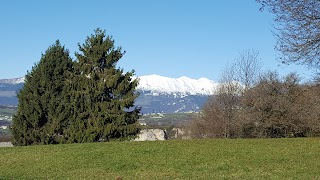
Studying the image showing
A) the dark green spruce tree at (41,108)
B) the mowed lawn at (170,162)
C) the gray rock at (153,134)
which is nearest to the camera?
the mowed lawn at (170,162)

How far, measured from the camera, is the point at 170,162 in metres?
17.3

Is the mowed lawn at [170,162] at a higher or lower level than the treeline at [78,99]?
lower

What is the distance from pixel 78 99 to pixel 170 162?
2285 cm

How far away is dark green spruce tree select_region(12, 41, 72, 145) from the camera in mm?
37531

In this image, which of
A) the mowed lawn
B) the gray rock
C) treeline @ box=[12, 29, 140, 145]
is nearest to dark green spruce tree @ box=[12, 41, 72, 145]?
treeline @ box=[12, 29, 140, 145]

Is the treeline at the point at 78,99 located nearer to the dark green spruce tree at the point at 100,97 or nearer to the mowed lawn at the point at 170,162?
the dark green spruce tree at the point at 100,97

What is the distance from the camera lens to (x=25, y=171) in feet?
56.3

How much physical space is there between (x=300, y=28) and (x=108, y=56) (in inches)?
976

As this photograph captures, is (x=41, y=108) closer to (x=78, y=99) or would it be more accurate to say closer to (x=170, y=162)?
(x=78, y=99)

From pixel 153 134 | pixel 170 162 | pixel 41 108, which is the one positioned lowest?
pixel 153 134

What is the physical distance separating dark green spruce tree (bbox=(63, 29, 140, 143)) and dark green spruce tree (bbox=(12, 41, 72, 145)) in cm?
100

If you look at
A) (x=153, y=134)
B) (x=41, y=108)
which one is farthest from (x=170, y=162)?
(x=153, y=134)

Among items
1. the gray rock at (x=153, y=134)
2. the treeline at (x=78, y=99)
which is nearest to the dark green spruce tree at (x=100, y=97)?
the treeline at (x=78, y=99)

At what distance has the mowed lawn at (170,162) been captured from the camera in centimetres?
1455
